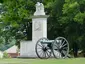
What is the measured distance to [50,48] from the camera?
22.0 m

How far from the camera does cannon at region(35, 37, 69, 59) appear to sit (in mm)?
21847

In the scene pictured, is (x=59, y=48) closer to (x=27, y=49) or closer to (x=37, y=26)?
(x=37, y=26)

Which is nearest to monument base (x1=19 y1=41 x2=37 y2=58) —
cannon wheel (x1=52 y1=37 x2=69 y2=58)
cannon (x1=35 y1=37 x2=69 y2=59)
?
cannon (x1=35 y1=37 x2=69 y2=59)

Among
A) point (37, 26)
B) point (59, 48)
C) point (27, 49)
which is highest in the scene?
point (37, 26)

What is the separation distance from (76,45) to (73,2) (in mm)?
5589

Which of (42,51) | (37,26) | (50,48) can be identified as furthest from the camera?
(37,26)

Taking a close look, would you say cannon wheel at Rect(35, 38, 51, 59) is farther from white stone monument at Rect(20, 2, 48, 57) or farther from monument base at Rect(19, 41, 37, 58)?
monument base at Rect(19, 41, 37, 58)

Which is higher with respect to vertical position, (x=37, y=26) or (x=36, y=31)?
(x=37, y=26)

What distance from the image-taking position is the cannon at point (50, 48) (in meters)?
21.8

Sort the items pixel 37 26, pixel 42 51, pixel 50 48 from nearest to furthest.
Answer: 1. pixel 50 48
2. pixel 42 51
3. pixel 37 26

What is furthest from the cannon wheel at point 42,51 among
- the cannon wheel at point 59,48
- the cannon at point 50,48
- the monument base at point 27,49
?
the monument base at point 27,49

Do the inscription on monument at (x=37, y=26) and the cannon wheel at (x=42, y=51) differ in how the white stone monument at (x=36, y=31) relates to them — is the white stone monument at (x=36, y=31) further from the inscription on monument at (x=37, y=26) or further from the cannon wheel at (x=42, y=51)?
the cannon wheel at (x=42, y=51)

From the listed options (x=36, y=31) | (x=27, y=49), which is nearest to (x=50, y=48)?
(x=36, y=31)

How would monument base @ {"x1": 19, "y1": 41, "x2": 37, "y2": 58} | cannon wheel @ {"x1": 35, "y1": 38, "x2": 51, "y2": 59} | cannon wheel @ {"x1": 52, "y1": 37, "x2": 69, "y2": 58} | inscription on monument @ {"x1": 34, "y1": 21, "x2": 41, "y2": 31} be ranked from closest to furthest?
cannon wheel @ {"x1": 52, "y1": 37, "x2": 69, "y2": 58}
cannon wheel @ {"x1": 35, "y1": 38, "x2": 51, "y2": 59}
inscription on monument @ {"x1": 34, "y1": 21, "x2": 41, "y2": 31}
monument base @ {"x1": 19, "y1": 41, "x2": 37, "y2": 58}
